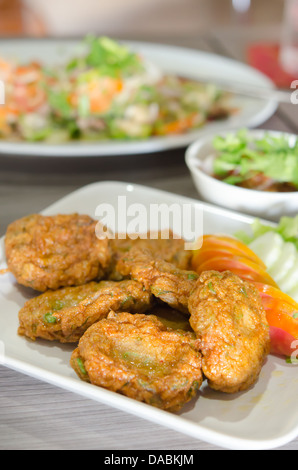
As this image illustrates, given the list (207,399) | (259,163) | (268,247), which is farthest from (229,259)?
(259,163)

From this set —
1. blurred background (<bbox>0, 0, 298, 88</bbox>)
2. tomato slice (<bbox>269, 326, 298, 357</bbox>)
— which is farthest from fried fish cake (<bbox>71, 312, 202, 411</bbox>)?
blurred background (<bbox>0, 0, 298, 88</bbox>)

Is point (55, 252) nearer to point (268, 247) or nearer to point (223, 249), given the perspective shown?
point (223, 249)

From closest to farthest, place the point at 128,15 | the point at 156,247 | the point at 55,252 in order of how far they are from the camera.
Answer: the point at 55,252 < the point at 156,247 < the point at 128,15

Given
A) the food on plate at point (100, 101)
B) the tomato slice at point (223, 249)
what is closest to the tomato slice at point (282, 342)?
the tomato slice at point (223, 249)

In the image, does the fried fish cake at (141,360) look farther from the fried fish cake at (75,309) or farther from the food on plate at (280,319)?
the food on plate at (280,319)

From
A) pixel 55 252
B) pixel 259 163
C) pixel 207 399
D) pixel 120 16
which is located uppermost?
pixel 259 163
